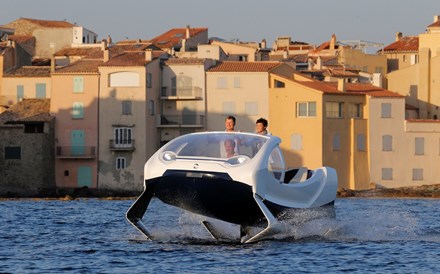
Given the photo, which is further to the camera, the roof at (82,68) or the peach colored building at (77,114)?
the roof at (82,68)

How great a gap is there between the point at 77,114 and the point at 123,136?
12.0ft

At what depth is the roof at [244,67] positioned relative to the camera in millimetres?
104875

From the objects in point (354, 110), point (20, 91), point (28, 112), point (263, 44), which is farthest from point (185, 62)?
point (263, 44)

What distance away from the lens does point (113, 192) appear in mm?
98438

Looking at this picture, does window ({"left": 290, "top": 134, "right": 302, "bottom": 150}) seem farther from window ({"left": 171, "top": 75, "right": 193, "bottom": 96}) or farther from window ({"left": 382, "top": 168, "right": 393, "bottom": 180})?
window ({"left": 171, "top": 75, "right": 193, "bottom": 96})

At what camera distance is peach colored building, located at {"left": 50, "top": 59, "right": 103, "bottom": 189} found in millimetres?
102375

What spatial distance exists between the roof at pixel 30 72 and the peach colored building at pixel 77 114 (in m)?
6.97

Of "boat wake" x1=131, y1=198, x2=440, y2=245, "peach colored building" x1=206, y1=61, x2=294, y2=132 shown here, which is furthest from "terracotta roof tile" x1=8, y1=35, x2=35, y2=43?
"boat wake" x1=131, y1=198, x2=440, y2=245

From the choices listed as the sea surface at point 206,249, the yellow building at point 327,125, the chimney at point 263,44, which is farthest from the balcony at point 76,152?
the sea surface at point 206,249

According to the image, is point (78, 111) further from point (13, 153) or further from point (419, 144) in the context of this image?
point (419, 144)

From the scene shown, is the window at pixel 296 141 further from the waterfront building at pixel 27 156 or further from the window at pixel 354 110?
the waterfront building at pixel 27 156

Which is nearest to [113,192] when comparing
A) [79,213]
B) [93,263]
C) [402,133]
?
[402,133]

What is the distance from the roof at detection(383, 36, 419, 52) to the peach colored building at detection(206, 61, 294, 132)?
34.4 meters

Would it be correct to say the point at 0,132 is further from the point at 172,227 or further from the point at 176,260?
the point at 176,260
